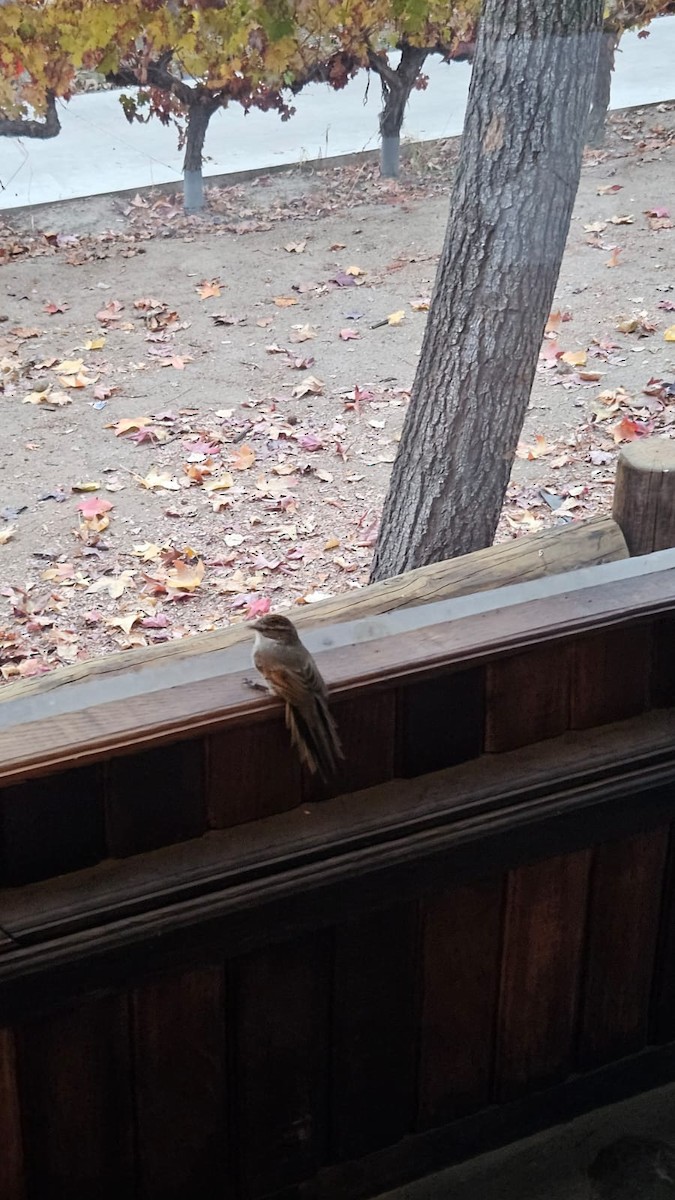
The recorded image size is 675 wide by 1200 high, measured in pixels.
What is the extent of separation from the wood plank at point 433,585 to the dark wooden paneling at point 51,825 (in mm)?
274

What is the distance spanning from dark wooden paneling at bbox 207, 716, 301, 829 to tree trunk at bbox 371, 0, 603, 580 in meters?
0.76

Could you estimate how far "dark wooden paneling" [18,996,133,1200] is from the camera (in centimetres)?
109

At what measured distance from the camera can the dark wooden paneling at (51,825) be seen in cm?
100

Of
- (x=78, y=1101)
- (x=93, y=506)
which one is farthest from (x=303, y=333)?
(x=78, y=1101)

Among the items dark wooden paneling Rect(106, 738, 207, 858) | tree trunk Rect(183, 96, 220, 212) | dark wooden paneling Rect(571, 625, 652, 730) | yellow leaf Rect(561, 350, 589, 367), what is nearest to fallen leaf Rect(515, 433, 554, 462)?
yellow leaf Rect(561, 350, 589, 367)

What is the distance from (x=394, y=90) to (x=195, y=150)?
0.29m

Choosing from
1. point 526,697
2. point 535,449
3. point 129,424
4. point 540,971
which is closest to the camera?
point 526,697

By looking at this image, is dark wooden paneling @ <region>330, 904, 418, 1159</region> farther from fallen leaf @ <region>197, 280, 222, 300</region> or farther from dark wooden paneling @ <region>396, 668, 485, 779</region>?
fallen leaf @ <region>197, 280, 222, 300</region>

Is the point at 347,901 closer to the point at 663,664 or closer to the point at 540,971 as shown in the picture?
the point at 540,971

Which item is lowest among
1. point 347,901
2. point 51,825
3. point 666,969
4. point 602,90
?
point 666,969

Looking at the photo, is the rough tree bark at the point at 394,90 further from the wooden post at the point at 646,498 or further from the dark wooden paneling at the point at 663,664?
the dark wooden paneling at the point at 663,664

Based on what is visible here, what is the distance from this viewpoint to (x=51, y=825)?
40.0 inches

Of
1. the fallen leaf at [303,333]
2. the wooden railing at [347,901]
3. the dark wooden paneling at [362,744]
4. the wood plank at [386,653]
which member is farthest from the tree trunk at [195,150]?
the dark wooden paneling at [362,744]

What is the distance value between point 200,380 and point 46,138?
→ 44 cm
